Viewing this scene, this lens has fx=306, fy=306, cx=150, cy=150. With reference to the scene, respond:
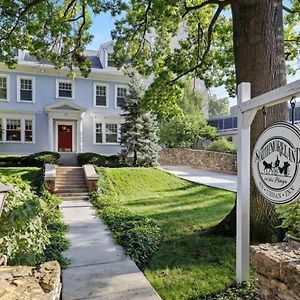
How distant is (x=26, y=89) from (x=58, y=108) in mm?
2511

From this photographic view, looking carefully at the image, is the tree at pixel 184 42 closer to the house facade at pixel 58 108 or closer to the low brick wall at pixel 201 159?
the low brick wall at pixel 201 159

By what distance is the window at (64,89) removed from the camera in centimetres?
2072

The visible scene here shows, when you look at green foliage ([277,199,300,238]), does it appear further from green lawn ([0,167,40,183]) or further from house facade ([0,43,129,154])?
house facade ([0,43,129,154])

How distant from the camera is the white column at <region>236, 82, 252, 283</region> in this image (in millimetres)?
3996

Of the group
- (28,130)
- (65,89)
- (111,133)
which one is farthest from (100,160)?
(65,89)

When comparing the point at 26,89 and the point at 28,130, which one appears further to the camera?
the point at 28,130

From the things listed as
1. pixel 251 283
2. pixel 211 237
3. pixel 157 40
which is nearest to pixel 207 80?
pixel 157 40

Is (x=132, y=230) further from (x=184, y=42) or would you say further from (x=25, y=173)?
(x=25, y=173)

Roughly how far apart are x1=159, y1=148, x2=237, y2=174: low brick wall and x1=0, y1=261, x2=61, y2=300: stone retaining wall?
17.4 meters

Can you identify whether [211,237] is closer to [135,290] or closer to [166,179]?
[135,290]

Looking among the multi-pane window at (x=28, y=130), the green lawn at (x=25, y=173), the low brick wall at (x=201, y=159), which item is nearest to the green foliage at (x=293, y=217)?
the green lawn at (x=25, y=173)

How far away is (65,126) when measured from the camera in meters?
21.0

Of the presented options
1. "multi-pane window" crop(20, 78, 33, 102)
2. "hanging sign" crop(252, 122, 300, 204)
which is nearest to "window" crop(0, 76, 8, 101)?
"multi-pane window" crop(20, 78, 33, 102)

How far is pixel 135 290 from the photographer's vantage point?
13.1 feet
